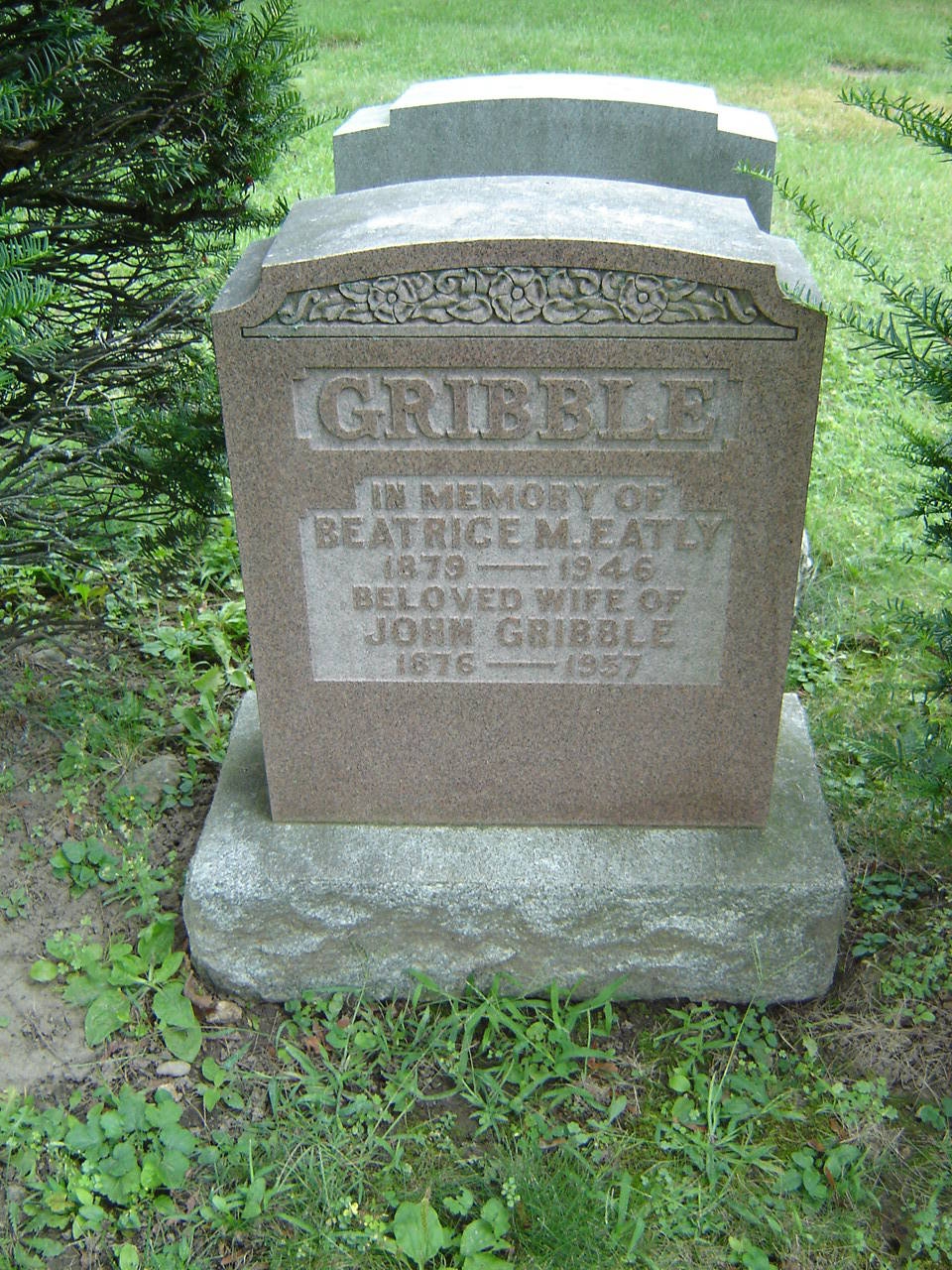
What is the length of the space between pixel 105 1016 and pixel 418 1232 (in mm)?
852

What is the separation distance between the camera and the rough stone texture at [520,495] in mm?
2145

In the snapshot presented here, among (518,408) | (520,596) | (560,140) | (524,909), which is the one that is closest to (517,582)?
(520,596)

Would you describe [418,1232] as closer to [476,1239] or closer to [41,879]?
[476,1239]

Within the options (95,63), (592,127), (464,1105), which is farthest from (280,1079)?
(592,127)

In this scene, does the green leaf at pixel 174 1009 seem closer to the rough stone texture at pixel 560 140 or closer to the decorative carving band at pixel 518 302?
the decorative carving band at pixel 518 302

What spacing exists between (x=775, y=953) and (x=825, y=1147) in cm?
40

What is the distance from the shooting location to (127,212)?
2.96 meters

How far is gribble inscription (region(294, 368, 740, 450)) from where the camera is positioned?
222 cm

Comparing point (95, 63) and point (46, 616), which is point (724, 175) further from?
point (46, 616)

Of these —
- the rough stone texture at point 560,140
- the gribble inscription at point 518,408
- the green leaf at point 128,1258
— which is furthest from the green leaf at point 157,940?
the rough stone texture at point 560,140

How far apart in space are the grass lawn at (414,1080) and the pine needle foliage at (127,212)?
2.22 feet

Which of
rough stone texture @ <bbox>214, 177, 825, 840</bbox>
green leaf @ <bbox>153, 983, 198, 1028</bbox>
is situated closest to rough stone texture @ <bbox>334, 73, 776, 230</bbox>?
rough stone texture @ <bbox>214, 177, 825, 840</bbox>

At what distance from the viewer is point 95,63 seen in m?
2.65

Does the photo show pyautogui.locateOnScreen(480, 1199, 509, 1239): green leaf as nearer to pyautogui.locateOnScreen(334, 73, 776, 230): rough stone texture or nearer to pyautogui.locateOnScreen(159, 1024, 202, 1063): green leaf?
pyautogui.locateOnScreen(159, 1024, 202, 1063): green leaf
